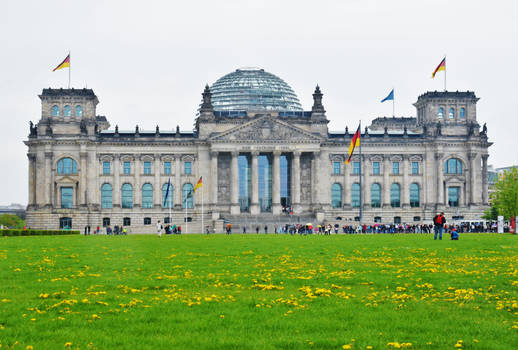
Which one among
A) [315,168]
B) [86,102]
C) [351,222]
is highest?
[86,102]

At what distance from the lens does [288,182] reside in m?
118

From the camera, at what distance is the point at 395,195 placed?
12069 cm

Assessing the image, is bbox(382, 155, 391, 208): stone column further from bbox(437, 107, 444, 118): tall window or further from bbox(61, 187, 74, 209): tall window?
bbox(61, 187, 74, 209): tall window

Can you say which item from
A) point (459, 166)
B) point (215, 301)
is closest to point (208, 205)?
point (459, 166)

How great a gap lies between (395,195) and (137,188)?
4373 centimetres

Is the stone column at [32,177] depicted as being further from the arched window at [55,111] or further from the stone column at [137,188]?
the stone column at [137,188]

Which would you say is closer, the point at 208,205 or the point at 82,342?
the point at 82,342

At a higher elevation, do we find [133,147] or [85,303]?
[133,147]

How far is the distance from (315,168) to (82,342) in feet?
340

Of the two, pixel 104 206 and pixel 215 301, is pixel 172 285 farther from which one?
pixel 104 206

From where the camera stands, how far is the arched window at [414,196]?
4751 inches

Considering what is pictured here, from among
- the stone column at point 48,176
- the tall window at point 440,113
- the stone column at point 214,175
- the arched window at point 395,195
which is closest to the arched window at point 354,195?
the arched window at point 395,195

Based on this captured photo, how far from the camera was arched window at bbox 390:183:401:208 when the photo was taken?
395 feet

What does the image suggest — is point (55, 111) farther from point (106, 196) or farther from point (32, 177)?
point (106, 196)
